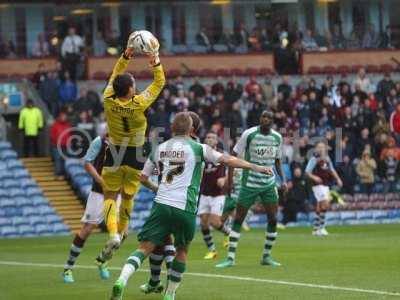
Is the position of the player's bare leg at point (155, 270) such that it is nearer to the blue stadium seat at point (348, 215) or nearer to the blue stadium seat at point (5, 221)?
the blue stadium seat at point (5, 221)

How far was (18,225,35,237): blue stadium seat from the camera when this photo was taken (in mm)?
35938

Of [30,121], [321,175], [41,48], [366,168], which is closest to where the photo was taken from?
[321,175]

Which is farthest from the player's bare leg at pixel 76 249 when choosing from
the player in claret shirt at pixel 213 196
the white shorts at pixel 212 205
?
the white shorts at pixel 212 205

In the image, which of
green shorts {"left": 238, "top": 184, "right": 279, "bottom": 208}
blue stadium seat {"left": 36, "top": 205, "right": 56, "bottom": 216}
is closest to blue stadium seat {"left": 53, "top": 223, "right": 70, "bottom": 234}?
blue stadium seat {"left": 36, "top": 205, "right": 56, "bottom": 216}

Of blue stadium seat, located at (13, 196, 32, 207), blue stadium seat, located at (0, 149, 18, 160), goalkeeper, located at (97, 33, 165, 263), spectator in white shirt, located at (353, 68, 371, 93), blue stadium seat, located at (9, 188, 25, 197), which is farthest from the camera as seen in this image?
spectator in white shirt, located at (353, 68, 371, 93)

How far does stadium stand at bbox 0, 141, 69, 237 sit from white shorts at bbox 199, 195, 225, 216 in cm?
1111

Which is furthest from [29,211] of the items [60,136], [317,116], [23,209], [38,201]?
[317,116]

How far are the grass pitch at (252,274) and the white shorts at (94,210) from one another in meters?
0.85

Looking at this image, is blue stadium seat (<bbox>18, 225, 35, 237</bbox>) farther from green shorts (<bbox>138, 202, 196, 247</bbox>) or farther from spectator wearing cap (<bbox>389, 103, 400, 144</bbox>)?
green shorts (<bbox>138, 202, 196, 247</bbox>)

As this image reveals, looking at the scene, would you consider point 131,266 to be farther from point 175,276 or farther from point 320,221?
point 320,221

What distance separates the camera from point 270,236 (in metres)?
21.3

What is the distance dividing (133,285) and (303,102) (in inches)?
912

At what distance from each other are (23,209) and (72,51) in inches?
332

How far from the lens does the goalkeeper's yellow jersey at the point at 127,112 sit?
17.8 metres
